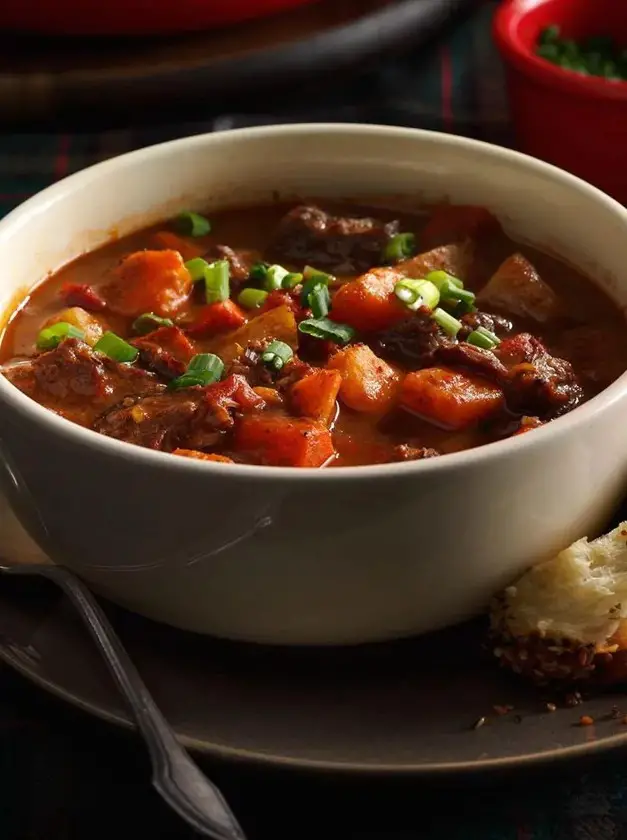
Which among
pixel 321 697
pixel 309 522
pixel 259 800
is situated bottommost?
pixel 259 800

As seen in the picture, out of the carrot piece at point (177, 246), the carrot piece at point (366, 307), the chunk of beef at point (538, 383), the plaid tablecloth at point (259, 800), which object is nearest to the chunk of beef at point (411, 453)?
the chunk of beef at point (538, 383)

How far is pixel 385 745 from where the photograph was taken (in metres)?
1.73

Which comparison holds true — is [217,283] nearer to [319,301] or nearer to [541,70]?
[319,301]

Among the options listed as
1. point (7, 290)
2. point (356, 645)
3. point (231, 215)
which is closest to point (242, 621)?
point (356, 645)

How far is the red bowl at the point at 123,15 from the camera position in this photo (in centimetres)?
335

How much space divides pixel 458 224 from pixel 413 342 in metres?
0.50

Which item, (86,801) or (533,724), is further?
(86,801)

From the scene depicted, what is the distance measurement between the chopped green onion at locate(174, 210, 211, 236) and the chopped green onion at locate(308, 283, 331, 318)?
0.49 metres

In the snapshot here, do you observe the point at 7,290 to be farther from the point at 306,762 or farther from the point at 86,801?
the point at 306,762

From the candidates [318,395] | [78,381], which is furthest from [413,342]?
[78,381]

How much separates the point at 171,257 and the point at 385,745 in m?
1.36

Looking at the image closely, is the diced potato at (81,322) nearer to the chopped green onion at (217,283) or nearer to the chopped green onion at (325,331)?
the chopped green onion at (217,283)

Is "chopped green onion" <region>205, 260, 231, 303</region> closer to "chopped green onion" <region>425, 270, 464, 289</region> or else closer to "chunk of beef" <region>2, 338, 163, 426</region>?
"chunk of beef" <region>2, 338, 163, 426</region>

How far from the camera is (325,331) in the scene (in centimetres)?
244
